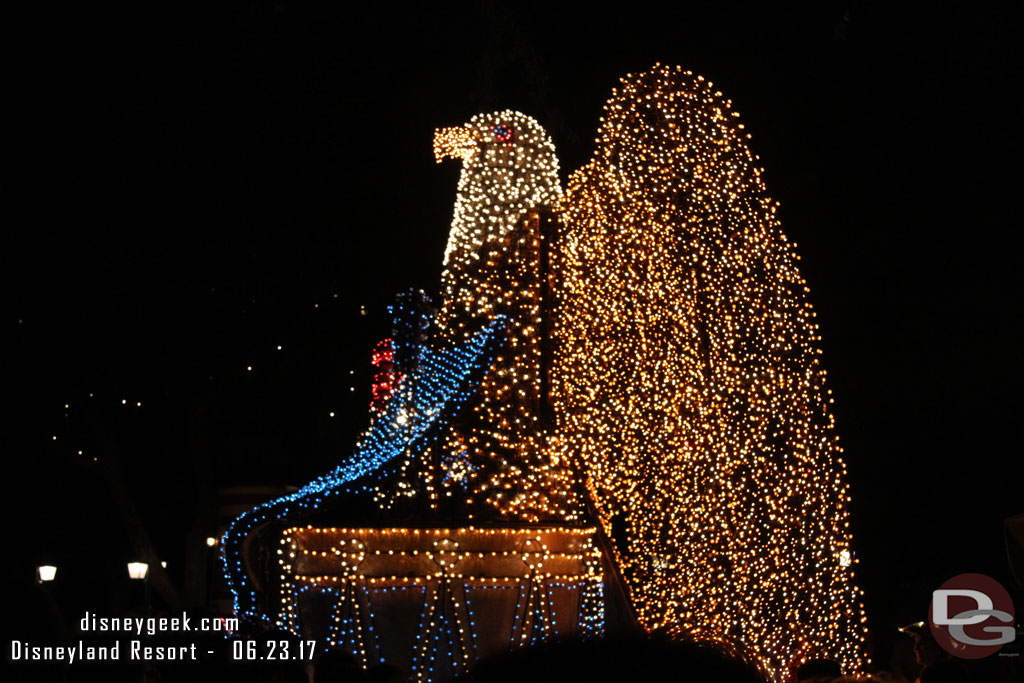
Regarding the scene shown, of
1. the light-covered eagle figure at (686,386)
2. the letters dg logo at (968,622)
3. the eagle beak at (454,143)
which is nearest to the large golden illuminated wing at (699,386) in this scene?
the light-covered eagle figure at (686,386)

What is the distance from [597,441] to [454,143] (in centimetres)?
354

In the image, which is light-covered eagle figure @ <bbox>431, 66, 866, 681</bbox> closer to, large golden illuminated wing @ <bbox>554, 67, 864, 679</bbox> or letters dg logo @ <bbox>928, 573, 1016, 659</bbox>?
large golden illuminated wing @ <bbox>554, 67, 864, 679</bbox>

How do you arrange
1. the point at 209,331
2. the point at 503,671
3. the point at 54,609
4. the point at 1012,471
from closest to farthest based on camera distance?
1. the point at 503,671
2. the point at 54,609
3. the point at 209,331
4. the point at 1012,471

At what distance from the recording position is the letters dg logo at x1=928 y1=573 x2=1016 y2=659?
6539 mm

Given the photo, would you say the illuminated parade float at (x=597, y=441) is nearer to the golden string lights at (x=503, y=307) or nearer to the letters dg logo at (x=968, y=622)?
the golden string lights at (x=503, y=307)

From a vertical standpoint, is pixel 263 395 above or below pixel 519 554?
above

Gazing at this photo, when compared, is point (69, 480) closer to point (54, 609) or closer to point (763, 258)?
point (763, 258)

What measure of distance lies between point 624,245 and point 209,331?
615 centimetres

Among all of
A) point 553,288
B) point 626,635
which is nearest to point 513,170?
point 553,288

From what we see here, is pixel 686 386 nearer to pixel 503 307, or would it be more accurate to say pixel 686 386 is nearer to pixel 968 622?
pixel 503 307

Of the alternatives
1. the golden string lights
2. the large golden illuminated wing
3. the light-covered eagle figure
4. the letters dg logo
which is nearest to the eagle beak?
the golden string lights

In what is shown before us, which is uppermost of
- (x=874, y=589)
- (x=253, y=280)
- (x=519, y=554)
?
(x=253, y=280)

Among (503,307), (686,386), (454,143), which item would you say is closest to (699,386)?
(686,386)

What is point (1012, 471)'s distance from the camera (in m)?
17.5
